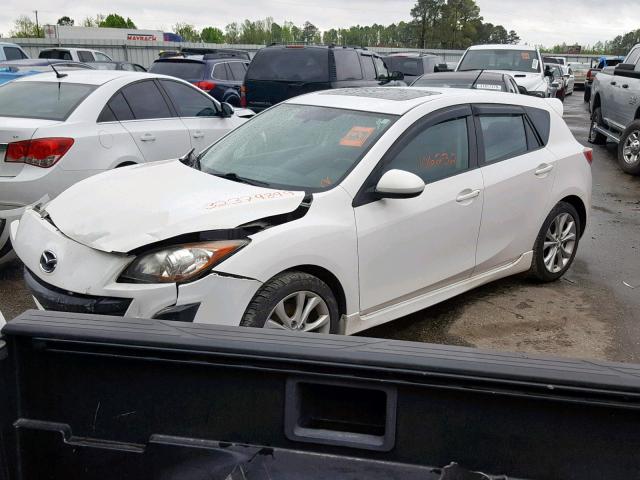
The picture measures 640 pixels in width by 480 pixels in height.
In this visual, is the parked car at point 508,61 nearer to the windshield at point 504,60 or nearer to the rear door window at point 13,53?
the windshield at point 504,60

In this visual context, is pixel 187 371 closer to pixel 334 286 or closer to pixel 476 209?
pixel 334 286

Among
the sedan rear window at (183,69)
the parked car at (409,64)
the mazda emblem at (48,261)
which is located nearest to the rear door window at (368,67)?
the sedan rear window at (183,69)

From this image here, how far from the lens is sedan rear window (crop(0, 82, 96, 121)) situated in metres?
6.21

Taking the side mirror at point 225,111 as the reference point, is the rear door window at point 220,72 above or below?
above

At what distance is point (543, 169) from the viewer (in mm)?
5121

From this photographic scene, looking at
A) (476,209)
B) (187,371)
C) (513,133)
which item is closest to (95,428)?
(187,371)

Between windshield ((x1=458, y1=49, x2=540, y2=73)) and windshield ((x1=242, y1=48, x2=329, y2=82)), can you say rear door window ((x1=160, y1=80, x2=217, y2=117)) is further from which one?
windshield ((x1=458, y1=49, x2=540, y2=73))

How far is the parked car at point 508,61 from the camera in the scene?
15430 mm

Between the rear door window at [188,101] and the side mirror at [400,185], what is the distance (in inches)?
163

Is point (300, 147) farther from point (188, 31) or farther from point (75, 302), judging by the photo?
point (188, 31)

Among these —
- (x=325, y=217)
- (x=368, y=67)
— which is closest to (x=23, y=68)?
(x=368, y=67)

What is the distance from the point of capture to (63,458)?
1.91 meters

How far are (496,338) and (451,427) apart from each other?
294 cm

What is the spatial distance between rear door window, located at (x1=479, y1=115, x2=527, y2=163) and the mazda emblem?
114 inches
